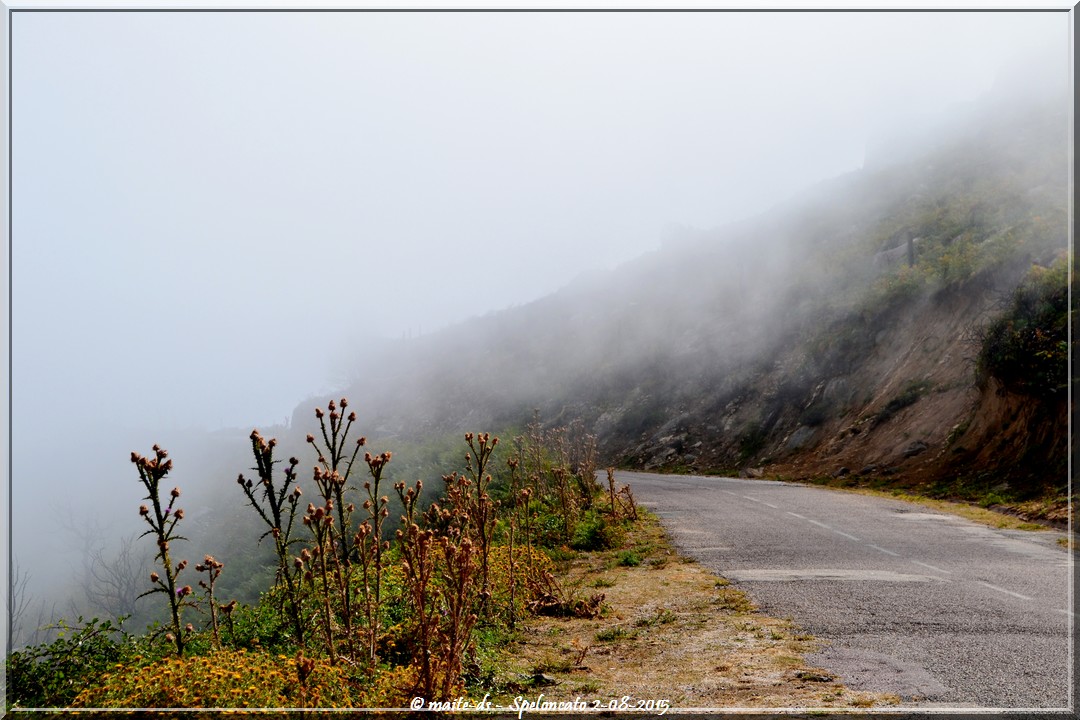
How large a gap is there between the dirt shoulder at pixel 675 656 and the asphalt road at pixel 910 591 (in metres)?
0.22

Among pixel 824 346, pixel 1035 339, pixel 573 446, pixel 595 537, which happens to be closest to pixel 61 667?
pixel 595 537

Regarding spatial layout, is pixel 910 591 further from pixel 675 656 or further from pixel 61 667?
pixel 61 667

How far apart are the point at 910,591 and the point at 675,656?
10.0 ft

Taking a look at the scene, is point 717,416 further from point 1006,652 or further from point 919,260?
point 1006,652

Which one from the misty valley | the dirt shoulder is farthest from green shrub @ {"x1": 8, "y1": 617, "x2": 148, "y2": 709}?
the dirt shoulder

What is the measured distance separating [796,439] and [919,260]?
26.5ft

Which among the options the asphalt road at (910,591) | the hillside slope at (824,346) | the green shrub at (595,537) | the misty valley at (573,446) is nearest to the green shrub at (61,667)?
the misty valley at (573,446)

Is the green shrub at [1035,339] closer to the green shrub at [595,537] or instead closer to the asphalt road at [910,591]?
the asphalt road at [910,591]

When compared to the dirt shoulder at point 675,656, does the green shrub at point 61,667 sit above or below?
above

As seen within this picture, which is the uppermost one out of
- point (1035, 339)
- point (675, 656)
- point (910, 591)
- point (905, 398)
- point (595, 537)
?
point (1035, 339)

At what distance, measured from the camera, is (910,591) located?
246 inches

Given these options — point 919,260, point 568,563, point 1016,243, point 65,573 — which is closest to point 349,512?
point 568,563

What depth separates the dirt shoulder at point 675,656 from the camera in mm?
3637

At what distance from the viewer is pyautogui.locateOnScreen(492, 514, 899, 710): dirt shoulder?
11.9ft
